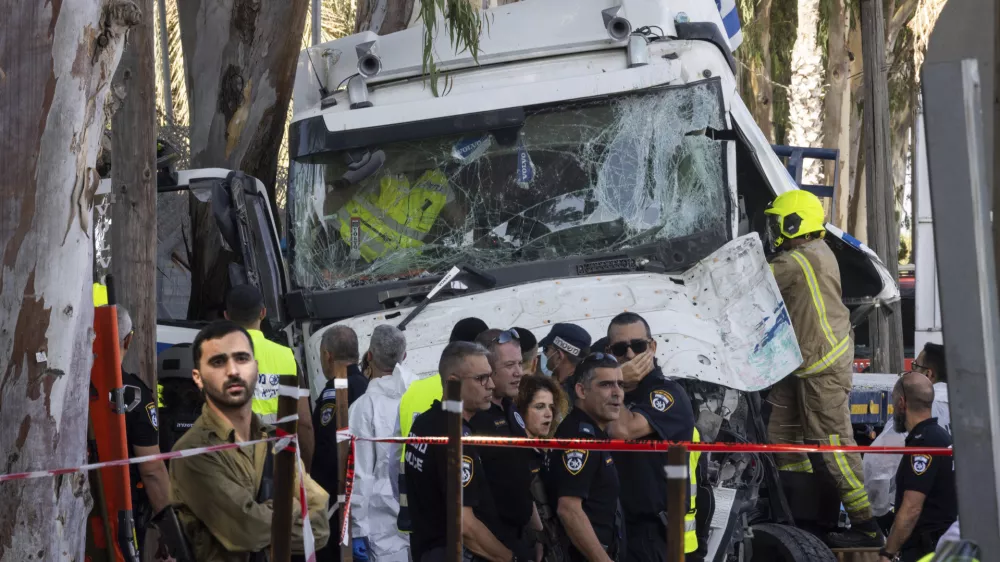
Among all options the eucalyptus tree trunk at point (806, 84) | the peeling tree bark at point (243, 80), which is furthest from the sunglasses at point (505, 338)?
the eucalyptus tree trunk at point (806, 84)

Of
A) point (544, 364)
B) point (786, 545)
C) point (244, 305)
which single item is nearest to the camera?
point (244, 305)

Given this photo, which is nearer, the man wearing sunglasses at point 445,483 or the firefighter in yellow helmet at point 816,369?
the man wearing sunglasses at point 445,483

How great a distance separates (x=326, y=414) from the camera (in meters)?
6.66

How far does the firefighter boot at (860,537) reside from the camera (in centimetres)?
777

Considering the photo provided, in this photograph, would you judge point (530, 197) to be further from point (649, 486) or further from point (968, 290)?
point (968, 290)

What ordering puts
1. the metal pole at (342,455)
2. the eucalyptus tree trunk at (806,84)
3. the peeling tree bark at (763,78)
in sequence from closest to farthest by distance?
the metal pole at (342,455) < the peeling tree bark at (763,78) < the eucalyptus tree trunk at (806,84)

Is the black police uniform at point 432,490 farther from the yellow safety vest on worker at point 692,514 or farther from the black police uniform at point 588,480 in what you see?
the yellow safety vest on worker at point 692,514

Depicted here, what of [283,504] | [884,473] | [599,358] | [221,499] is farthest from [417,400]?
[884,473]

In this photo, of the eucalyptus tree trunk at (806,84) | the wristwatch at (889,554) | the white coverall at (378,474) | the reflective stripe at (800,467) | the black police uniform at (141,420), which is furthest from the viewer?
the eucalyptus tree trunk at (806,84)

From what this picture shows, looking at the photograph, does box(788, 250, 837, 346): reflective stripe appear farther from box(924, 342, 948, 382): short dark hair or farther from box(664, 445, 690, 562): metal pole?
box(664, 445, 690, 562): metal pole

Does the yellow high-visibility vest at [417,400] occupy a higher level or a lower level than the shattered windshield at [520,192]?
lower

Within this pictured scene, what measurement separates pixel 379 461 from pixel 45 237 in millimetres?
2615

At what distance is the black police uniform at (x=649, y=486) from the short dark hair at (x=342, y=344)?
5.12ft

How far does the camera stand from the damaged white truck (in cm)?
755
